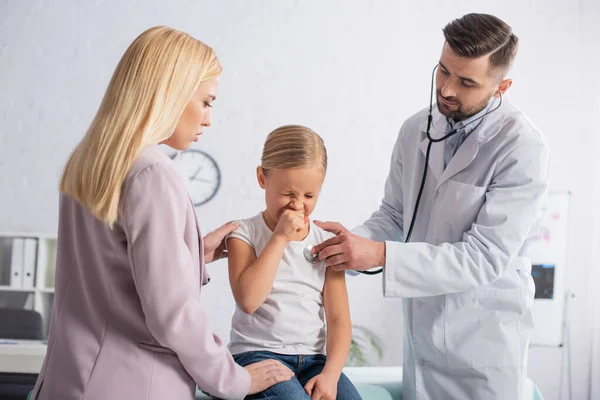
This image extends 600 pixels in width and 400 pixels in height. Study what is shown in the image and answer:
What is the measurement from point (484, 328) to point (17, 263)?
133 inches

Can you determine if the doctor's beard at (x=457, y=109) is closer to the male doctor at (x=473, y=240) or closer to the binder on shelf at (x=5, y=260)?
the male doctor at (x=473, y=240)

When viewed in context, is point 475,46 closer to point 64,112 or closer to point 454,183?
point 454,183

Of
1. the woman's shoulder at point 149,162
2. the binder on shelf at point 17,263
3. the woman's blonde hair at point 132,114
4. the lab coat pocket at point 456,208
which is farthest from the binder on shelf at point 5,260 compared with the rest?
the woman's shoulder at point 149,162

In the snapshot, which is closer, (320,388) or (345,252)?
(320,388)

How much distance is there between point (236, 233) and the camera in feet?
5.01

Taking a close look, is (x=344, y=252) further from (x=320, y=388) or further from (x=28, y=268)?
(x=28, y=268)

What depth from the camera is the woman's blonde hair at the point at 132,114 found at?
1.09 m

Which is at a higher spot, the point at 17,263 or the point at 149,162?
the point at 149,162

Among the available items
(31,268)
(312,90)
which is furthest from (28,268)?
(312,90)

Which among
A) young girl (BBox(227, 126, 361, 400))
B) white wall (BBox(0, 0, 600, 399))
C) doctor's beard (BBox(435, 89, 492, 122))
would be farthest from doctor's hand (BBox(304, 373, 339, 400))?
white wall (BBox(0, 0, 600, 399))

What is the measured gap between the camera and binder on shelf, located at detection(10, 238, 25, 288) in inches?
165

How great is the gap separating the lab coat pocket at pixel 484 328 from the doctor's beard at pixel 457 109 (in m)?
0.48

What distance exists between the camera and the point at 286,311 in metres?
1.47

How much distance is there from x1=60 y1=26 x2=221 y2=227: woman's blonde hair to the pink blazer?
0.03m
